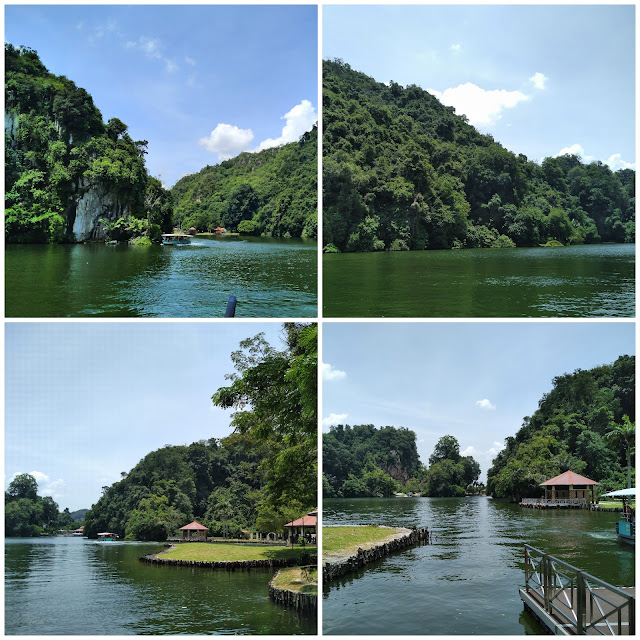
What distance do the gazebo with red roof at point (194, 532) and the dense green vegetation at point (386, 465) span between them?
3580 millimetres

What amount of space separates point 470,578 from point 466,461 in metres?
→ 14.4

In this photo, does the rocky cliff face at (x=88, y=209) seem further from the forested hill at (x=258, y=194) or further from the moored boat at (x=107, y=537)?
the moored boat at (x=107, y=537)

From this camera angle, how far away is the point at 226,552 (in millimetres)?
11961

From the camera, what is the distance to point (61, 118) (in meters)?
20.0

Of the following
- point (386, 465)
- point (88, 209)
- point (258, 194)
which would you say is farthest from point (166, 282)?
point (88, 209)

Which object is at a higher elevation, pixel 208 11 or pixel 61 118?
pixel 61 118

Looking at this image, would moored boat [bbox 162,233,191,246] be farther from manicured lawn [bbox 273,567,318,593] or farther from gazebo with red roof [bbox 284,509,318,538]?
manicured lawn [bbox 273,567,318,593]

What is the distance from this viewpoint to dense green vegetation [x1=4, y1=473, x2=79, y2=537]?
9.15 meters

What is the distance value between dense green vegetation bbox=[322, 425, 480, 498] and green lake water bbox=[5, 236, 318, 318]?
278 centimetres

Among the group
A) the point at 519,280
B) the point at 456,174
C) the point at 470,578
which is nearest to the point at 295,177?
the point at 519,280

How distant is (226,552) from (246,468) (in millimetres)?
2874

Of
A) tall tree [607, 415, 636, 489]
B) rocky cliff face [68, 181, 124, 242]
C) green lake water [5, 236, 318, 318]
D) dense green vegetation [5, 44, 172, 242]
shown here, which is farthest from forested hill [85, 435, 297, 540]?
rocky cliff face [68, 181, 124, 242]

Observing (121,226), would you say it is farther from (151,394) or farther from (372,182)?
(151,394)

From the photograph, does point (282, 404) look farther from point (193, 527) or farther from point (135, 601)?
point (193, 527)
